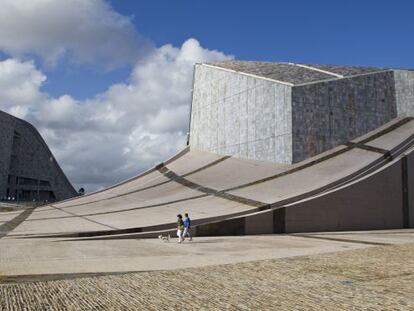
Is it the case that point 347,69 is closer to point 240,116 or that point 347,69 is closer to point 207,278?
point 240,116

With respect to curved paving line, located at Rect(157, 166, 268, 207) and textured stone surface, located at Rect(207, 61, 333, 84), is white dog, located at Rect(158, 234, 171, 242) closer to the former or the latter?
curved paving line, located at Rect(157, 166, 268, 207)

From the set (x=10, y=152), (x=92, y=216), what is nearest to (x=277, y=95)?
(x=92, y=216)

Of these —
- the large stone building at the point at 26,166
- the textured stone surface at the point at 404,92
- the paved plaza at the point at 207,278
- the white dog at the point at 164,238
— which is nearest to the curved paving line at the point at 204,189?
the white dog at the point at 164,238

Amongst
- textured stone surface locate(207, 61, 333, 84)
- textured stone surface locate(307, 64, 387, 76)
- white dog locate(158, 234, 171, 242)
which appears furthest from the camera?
textured stone surface locate(307, 64, 387, 76)

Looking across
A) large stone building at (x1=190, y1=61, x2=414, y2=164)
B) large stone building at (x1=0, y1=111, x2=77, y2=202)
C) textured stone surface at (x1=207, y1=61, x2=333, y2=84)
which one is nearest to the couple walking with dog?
large stone building at (x1=190, y1=61, x2=414, y2=164)

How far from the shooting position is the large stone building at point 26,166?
63.1 meters

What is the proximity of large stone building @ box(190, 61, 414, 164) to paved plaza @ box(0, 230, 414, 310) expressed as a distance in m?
16.2

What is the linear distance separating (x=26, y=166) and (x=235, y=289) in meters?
67.5

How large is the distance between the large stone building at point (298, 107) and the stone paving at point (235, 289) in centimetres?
1943

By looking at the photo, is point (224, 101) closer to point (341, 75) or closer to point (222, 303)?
point (341, 75)

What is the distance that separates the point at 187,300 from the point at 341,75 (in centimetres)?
2916

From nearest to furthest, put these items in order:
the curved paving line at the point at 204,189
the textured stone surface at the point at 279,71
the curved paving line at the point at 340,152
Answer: the curved paving line at the point at 204,189, the curved paving line at the point at 340,152, the textured stone surface at the point at 279,71

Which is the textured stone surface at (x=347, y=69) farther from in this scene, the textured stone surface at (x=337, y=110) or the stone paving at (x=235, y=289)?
the stone paving at (x=235, y=289)

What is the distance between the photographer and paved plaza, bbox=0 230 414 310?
6238 millimetres
